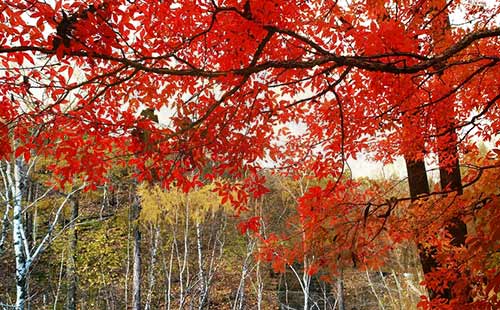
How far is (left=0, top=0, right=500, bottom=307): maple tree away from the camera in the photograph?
7.36 ft

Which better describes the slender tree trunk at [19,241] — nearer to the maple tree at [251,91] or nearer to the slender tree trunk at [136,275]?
the slender tree trunk at [136,275]

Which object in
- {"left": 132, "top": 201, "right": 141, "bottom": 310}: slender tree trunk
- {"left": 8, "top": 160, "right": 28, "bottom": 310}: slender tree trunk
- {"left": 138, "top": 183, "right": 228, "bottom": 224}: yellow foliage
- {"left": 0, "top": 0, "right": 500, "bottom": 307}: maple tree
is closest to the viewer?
{"left": 0, "top": 0, "right": 500, "bottom": 307}: maple tree

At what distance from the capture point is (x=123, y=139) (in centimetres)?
303

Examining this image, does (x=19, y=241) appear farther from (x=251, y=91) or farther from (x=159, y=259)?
(x=159, y=259)

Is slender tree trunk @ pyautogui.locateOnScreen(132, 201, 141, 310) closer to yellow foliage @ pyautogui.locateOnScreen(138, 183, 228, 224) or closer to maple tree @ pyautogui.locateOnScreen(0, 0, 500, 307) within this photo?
yellow foliage @ pyautogui.locateOnScreen(138, 183, 228, 224)

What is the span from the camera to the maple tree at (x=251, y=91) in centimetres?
224

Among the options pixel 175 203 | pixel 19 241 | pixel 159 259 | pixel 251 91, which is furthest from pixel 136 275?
pixel 251 91

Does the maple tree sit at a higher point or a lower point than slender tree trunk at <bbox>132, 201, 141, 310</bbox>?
higher

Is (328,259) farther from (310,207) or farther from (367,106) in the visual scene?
(367,106)

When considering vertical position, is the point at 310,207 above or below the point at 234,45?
below

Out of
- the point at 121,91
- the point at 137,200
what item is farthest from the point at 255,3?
the point at 137,200

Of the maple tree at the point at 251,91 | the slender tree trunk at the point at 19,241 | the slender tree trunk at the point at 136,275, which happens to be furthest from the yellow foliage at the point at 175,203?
the maple tree at the point at 251,91

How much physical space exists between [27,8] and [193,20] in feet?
6.65

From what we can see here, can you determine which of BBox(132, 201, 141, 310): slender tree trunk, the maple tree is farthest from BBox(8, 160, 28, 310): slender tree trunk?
the maple tree
